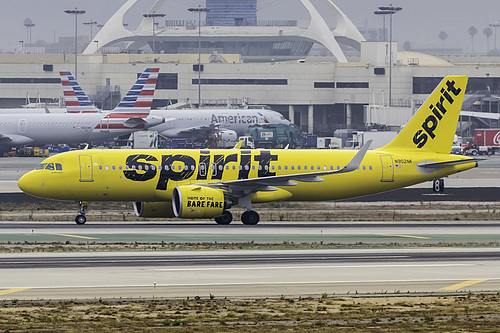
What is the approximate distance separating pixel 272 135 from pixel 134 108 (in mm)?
22769

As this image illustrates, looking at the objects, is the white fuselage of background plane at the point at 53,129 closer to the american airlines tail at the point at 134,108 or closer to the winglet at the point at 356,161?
the american airlines tail at the point at 134,108

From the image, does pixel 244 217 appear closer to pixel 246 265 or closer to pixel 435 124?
pixel 435 124

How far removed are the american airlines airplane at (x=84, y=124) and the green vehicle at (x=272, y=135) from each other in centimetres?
1830

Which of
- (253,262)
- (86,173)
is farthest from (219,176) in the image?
(253,262)

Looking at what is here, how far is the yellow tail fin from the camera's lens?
55.0m

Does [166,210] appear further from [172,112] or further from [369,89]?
[369,89]

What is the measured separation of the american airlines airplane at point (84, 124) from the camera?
394ft

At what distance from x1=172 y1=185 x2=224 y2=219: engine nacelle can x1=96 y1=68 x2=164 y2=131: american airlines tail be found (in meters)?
71.7

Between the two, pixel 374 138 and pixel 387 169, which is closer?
pixel 387 169

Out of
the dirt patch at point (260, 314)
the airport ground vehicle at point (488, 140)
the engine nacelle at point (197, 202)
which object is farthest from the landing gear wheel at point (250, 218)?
the airport ground vehicle at point (488, 140)

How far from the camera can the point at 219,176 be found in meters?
52.0

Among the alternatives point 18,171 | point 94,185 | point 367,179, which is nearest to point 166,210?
point 94,185

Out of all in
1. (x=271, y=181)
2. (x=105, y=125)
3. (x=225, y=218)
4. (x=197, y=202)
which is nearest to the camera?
(x=197, y=202)

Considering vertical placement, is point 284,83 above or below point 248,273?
above
